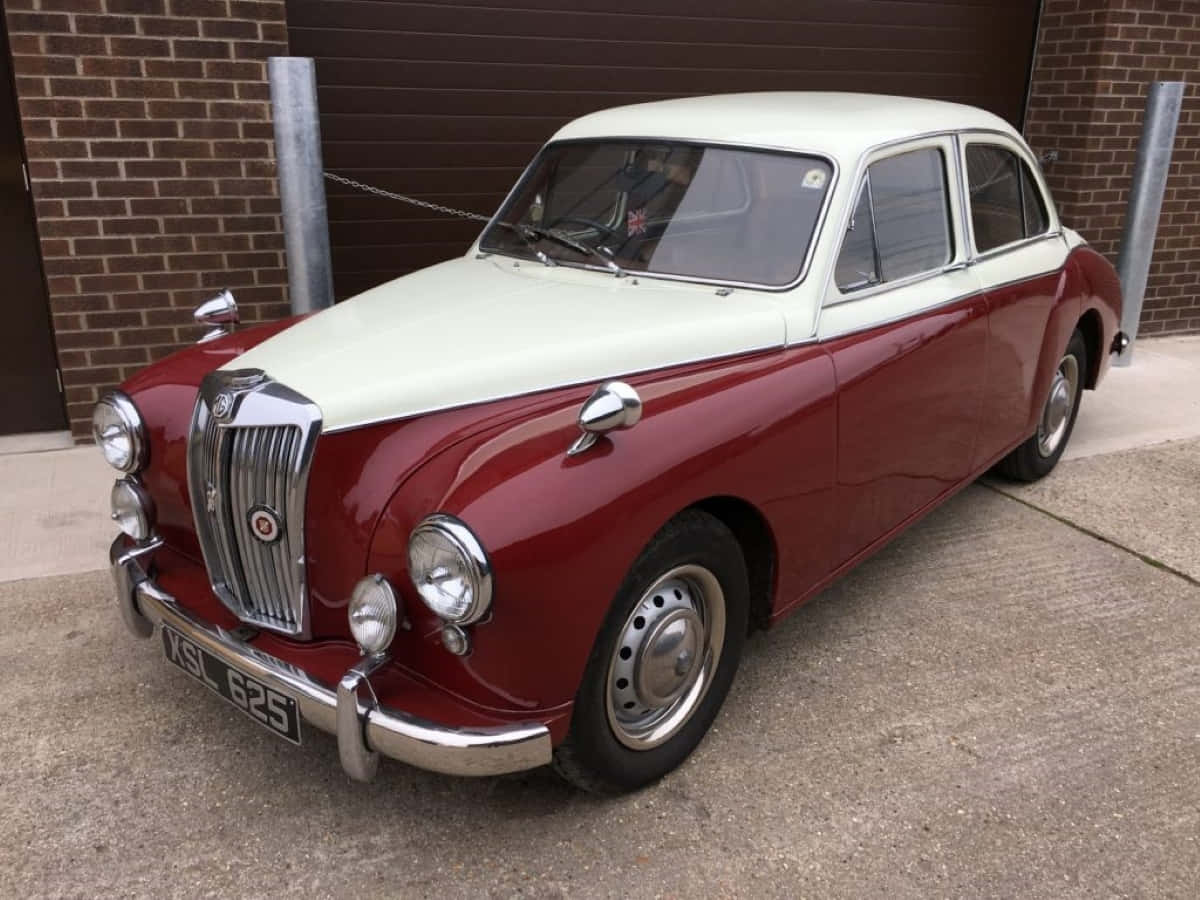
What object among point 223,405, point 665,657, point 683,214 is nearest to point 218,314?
point 223,405

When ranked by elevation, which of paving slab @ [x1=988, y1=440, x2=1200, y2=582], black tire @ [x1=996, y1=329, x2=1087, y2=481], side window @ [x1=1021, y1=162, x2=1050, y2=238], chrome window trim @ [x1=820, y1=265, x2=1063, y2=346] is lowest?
paving slab @ [x1=988, y1=440, x2=1200, y2=582]

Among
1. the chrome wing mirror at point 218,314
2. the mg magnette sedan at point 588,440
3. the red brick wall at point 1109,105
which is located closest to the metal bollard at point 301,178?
the mg magnette sedan at point 588,440

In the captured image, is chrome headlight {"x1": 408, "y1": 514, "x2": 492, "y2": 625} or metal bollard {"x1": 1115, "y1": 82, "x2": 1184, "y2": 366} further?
metal bollard {"x1": 1115, "y1": 82, "x2": 1184, "y2": 366}

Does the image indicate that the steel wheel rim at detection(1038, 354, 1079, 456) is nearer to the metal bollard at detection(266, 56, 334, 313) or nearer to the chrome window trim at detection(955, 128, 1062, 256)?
the chrome window trim at detection(955, 128, 1062, 256)

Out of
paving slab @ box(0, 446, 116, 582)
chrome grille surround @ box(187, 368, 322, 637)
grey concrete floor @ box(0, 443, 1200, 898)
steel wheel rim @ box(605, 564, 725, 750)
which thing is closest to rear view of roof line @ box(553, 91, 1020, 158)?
steel wheel rim @ box(605, 564, 725, 750)

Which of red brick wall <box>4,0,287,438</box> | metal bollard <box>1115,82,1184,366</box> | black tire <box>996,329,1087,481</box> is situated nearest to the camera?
red brick wall <box>4,0,287,438</box>

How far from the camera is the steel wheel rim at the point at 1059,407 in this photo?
16.1 feet

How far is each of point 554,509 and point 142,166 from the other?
3.70 metres

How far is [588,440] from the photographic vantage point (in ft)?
8.06

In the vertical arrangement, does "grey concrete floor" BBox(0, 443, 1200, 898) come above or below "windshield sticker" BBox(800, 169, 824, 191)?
below

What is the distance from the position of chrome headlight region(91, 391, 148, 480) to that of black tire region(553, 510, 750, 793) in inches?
58.0

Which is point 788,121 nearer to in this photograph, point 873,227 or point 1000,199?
point 873,227

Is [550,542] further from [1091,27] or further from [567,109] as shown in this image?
[1091,27]

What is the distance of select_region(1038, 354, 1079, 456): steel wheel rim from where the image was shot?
490 cm
